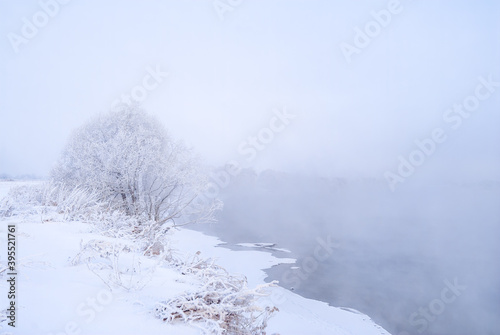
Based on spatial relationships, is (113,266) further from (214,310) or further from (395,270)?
(395,270)

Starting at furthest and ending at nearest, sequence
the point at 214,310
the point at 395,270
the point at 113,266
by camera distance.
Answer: the point at 395,270, the point at 113,266, the point at 214,310

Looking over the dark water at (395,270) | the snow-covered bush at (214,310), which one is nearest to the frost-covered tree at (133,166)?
the dark water at (395,270)

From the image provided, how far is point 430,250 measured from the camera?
31500 millimetres

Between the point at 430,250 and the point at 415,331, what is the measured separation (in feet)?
67.2

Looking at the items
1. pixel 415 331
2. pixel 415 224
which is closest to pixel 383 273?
pixel 415 331

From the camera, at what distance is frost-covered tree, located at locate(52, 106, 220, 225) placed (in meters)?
15.4

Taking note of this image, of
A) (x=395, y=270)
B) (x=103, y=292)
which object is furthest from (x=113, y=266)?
(x=395, y=270)

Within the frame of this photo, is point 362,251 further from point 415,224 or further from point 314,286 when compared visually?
point 415,224

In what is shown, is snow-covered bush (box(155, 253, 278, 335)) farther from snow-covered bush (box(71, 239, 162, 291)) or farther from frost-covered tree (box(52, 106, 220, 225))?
frost-covered tree (box(52, 106, 220, 225))

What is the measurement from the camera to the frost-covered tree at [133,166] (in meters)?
15.4

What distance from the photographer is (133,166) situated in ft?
50.6

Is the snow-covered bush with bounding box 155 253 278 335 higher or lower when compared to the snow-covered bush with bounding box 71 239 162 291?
higher

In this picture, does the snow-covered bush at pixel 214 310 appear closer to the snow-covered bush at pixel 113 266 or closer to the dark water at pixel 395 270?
the snow-covered bush at pixel 113 266

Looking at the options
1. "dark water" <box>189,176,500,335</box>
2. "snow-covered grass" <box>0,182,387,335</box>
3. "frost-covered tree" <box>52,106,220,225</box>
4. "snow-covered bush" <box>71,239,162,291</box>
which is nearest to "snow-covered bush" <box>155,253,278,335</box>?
"snow-covered grass" <box>0,182,387,335</box>
